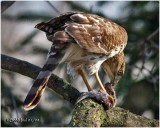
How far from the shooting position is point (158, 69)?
6.62 meters

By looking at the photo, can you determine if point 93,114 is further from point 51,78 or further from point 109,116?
point 51,78

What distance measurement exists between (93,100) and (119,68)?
1.53m

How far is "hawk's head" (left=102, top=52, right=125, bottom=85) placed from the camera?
5.74 meters

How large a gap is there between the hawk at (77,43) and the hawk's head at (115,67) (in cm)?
17

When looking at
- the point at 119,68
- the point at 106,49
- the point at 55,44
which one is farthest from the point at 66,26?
the point at 119,68

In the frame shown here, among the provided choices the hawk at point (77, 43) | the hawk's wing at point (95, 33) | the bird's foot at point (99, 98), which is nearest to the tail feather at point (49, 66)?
the hawk at point (77, 43)

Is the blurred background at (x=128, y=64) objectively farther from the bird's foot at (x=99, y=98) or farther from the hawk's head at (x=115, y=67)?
the bird's foot at (x=99, y=98)

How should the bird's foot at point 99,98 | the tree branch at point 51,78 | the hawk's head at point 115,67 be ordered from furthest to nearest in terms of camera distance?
1. the hawk's head at point 115,67
2. the tree branch at point 51,78
3. the bird's foot at point 99,98

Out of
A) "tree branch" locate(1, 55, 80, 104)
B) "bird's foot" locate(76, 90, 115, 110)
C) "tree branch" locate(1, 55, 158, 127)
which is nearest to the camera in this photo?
"tree branch" locate(1, 55, 158, 127)

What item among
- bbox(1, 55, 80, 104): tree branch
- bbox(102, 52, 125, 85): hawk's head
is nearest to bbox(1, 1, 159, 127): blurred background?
bbox(102, 52, 125, 85): hawk's head

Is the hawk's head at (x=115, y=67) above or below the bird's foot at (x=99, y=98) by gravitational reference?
below

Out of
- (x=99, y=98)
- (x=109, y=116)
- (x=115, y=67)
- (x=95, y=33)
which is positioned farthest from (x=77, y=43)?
(x=115, y=67)

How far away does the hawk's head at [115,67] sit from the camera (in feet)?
18.8

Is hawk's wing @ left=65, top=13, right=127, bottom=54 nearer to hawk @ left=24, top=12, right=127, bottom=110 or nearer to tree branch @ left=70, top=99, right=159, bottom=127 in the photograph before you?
hawk @ left=24, top=12, right=127, bottom=110
